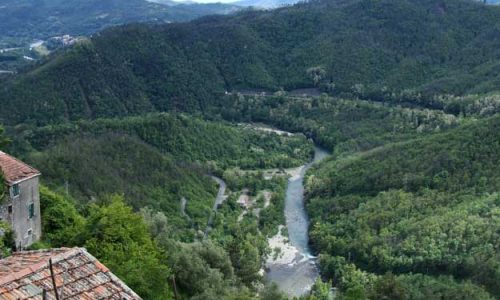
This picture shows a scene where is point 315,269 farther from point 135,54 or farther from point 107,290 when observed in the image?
point 135,54

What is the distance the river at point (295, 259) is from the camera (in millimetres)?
67312

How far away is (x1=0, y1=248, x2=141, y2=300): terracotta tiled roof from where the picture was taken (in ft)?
52.3

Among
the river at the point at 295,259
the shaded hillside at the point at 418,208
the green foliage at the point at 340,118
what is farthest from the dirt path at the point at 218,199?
the green foliage at the point at 340,118

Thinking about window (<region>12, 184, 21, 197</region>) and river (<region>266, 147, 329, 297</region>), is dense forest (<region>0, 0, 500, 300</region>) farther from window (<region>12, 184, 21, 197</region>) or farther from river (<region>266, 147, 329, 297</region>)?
window (<region>12, 184, 21, 197</region>)

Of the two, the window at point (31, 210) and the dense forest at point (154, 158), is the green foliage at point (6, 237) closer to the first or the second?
the window at point (31, 210)

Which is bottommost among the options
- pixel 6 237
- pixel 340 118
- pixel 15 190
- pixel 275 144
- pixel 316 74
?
pixel 275 144

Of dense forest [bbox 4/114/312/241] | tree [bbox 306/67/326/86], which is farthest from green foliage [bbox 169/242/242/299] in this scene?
tree [bbox 306/67/326/86]

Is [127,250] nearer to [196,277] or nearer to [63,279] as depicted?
[196,277]

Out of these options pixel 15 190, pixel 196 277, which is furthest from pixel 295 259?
pixel 15 190

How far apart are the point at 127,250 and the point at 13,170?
8.52 m

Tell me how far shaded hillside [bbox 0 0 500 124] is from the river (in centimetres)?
5749

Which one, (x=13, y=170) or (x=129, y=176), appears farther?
(x=129, y=176)

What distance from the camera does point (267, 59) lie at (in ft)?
575

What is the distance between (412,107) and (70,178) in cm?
8751
